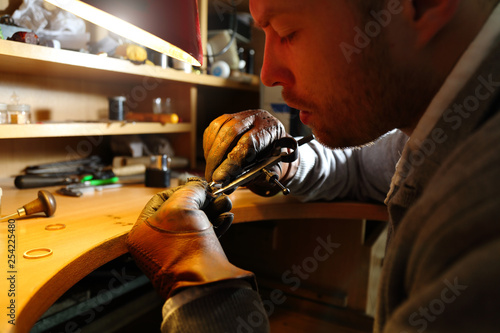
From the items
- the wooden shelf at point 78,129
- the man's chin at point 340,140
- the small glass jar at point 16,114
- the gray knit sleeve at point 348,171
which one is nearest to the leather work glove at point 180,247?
the man's chin at point 340,140

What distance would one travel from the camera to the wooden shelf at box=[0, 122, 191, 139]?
1.01 meters

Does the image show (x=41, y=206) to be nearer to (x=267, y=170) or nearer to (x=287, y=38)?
(x=267, y=170)

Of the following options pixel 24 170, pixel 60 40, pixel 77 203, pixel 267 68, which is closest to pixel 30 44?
pixel 60 40

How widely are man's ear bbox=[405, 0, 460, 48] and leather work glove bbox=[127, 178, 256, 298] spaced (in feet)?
1.50

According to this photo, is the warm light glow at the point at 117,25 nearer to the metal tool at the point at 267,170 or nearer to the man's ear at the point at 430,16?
the metal tool at the point at 267,170

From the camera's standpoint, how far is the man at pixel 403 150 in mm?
346

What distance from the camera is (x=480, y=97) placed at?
16.9 inches

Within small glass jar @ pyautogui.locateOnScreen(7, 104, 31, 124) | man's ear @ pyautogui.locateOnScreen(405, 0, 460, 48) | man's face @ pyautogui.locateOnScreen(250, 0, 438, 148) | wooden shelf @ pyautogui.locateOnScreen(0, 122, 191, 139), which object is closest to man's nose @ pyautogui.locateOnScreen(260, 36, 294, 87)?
man's face @ pyautogui.locateOnScreen(250, 0, 438, 148)

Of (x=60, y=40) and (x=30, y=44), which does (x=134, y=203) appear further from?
(x=60, y=40)

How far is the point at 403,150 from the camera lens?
1.95 feet

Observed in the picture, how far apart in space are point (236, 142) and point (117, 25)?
1.28ft

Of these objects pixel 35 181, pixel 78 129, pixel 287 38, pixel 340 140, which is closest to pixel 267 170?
pixel 340 140

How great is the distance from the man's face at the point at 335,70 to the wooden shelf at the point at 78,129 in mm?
783

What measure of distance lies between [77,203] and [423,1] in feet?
3.34
